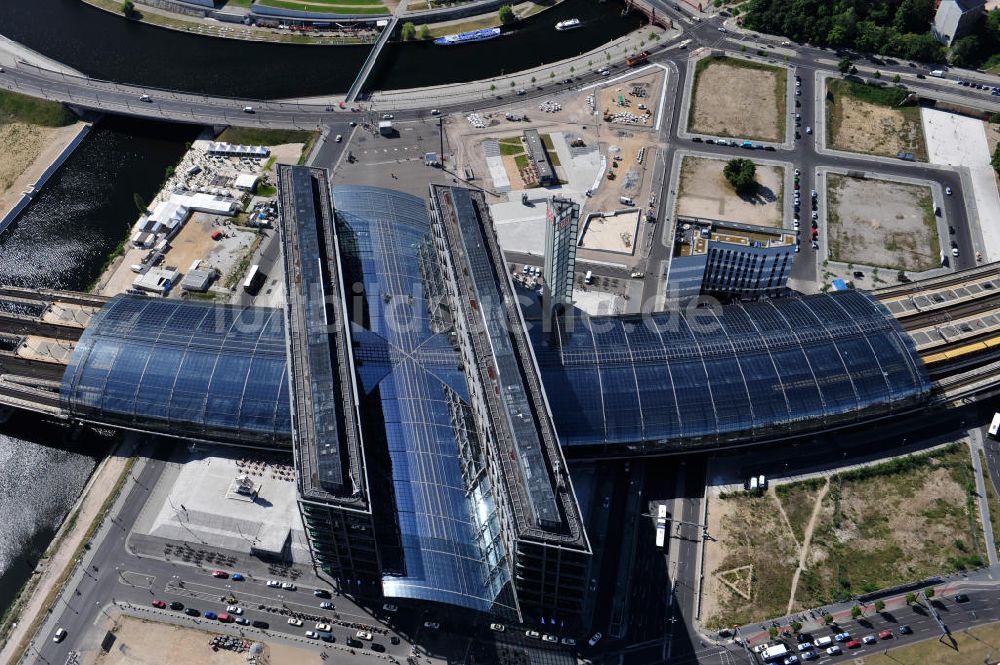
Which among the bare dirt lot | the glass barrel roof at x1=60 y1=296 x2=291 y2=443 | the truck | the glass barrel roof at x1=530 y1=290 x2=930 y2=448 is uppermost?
the glass barrel roof at x1=530 y1=290 x2=930 y2=448

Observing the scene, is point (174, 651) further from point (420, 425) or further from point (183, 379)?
point (420, 425)

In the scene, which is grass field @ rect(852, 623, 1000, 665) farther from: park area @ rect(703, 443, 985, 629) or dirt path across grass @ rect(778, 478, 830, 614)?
dirt path across grass @ rect(778, 478, 830, 614)

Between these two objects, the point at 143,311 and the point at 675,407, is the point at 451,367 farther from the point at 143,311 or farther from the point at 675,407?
the point at 143,311

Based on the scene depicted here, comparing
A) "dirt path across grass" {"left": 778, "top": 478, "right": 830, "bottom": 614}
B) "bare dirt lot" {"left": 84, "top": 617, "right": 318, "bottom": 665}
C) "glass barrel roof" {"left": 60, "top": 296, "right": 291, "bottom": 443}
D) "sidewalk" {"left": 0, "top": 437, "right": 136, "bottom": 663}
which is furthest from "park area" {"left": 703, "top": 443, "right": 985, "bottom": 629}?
"sidewalk" {"left": 0, "top": 437, "right": 136, "bottom": 663}

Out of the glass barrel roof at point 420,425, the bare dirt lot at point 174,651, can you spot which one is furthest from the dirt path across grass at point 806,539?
the bare dirt lot at point 174,651

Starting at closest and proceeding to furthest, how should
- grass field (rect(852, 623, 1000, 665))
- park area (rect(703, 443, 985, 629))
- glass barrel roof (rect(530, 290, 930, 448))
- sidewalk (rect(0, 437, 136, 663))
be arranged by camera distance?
1. grass field (rect(852, 623, 1000, 665))
2. sidewalk (rect(0, 437, 136, 663))
3. park area (rect(703, 443, 985, 629))
4. glass barrel roof (rect(530, 290, 930, 448))

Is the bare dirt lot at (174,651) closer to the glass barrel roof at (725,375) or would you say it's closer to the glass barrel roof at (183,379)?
the glass barrel roof at (183,379)

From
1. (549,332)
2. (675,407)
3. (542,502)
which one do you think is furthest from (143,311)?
(675,407)
